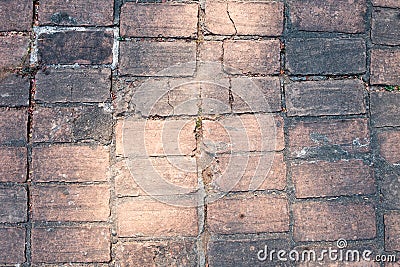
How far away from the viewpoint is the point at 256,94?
1.51 meters

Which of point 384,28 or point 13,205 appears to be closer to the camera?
point 13,205

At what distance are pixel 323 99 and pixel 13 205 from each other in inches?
42.8

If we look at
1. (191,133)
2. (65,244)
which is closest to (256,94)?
(191,133)

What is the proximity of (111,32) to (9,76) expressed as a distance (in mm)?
367

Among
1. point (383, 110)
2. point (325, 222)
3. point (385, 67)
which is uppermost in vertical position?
point (385, 67)

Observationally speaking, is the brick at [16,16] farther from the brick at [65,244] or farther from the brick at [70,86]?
the brick at [65,244]

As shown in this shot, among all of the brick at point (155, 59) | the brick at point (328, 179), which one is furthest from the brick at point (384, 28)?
the brick at point (155, 59)

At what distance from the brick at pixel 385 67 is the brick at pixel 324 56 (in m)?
0.04

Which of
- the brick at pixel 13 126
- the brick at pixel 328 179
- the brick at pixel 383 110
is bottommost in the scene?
the brick at pixel 328 179

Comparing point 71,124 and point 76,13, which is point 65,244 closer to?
point 71,124

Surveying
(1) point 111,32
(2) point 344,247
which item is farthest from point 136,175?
(2) point 344,247

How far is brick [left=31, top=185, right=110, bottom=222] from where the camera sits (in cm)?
146

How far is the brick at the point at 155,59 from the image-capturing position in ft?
4.89

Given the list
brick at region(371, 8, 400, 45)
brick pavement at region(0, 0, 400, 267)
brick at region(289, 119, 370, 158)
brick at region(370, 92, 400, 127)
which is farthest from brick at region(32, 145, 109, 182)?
brick at region(371, 8, 400, 45)
